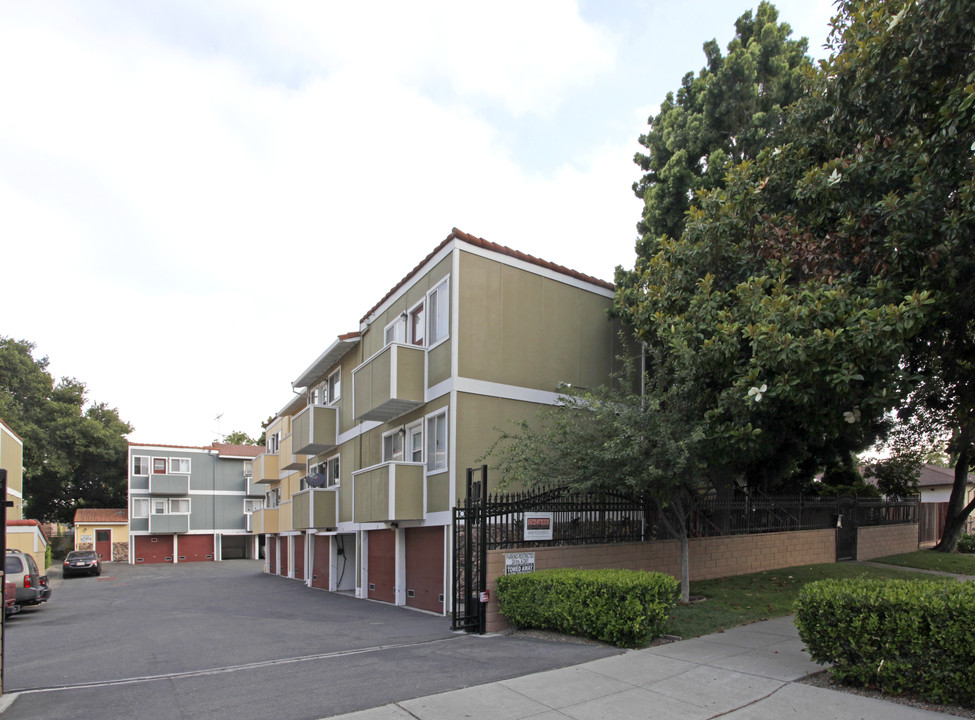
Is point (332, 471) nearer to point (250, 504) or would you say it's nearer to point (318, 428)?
point (318, 428)

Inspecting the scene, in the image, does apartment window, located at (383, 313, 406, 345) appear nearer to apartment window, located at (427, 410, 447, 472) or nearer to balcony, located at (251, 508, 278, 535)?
apartment window, located at (427, 410, 447, 472)

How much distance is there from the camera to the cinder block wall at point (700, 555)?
11447 millimetres

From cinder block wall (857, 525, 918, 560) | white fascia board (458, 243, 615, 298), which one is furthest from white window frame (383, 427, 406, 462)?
cinder block wall (857, 525, 918, 560)

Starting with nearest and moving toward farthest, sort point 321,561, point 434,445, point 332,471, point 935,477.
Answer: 1. point 434,445
2. point 332,471
3. point 321,561
4. point 935,477

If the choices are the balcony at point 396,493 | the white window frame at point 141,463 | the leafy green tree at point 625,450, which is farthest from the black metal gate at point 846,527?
the white window frame at point 141,463

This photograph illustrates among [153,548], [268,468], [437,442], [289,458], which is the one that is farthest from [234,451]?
[437,442]

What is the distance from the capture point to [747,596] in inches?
500

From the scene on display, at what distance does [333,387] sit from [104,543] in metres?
32.0

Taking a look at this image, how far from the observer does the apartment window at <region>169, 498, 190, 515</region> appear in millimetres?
47094

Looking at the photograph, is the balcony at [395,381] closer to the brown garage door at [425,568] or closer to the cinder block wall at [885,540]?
the brown garage door at [425,568]

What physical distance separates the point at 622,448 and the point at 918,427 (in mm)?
12546

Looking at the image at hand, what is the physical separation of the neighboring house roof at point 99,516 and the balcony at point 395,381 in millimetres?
37952

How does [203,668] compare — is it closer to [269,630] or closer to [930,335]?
[269,630]

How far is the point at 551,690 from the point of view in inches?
288
